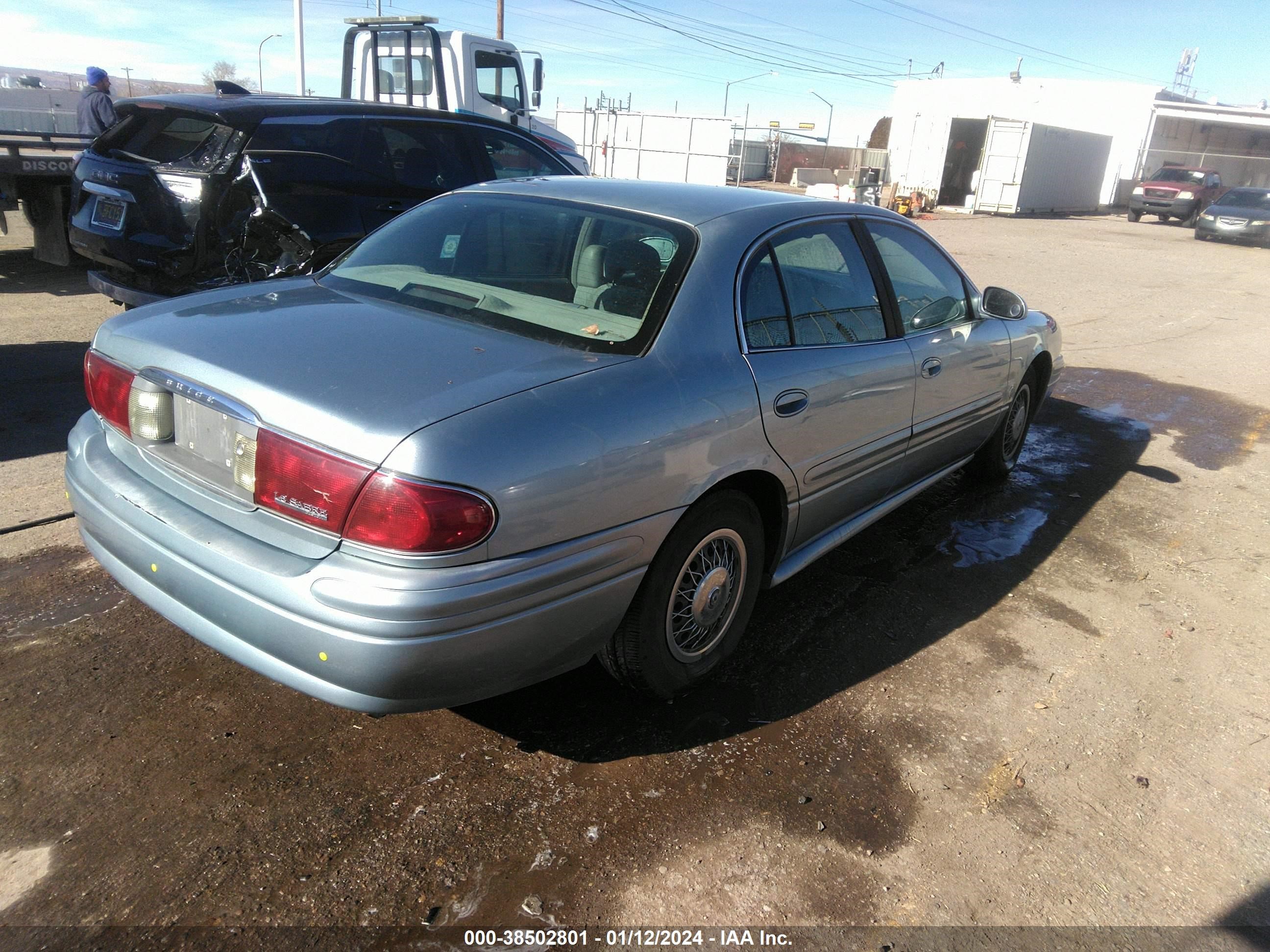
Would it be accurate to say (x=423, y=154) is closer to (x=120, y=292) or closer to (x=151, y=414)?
(x=120, y=292)

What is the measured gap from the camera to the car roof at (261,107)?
6.11 meters

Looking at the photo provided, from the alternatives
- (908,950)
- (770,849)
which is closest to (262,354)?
(770,849)

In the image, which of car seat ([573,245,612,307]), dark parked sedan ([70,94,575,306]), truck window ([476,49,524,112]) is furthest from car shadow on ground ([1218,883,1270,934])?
truck window ([476,49,524,112])

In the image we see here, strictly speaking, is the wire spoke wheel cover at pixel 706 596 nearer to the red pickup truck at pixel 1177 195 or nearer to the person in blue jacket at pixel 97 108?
the person in blue jacket at pixel 97 108

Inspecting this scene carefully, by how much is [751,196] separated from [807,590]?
66.9 inches

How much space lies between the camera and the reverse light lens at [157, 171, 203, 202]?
5879 mm

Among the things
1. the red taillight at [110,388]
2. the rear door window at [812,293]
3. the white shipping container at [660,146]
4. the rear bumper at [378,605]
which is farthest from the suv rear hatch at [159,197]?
the white shipping container at [660,146]

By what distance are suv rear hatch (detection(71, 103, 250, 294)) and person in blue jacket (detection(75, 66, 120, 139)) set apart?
4434 mm

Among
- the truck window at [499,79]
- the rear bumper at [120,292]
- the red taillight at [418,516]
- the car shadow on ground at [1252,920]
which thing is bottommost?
the car shadow on ground at [1252,920]

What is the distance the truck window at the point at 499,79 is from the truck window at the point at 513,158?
5857 mm

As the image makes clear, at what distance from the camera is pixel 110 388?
2887mm

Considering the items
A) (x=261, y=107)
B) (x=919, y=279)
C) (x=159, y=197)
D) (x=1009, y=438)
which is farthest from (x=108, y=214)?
(x=1009, y=438)

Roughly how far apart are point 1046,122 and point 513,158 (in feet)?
140

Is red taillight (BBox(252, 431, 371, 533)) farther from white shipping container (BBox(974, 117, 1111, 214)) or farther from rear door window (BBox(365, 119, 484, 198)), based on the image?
white shipping container (BBox(974, 117, 1111, 214))
